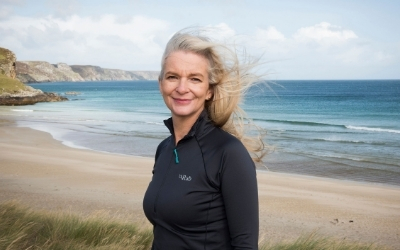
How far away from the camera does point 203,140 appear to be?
2205 mm

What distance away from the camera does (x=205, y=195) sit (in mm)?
2068

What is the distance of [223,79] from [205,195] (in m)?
0.60

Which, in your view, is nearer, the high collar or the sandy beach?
the high collar

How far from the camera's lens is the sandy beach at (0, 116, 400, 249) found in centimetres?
827

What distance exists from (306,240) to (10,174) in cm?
941

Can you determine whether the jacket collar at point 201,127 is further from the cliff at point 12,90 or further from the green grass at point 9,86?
the green grass at point 9,86

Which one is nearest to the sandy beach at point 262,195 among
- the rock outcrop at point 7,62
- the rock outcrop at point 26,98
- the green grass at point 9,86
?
the rock outcrop at point 26,98

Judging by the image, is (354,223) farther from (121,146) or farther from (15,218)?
(121,146)

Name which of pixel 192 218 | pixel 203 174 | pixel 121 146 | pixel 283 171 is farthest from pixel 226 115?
pixel 121 146

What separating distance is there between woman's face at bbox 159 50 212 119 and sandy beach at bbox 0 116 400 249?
366cm

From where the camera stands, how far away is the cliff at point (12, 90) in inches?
2133

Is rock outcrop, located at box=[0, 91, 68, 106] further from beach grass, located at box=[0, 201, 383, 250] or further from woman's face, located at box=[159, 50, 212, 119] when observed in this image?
woman's face, located at box=[159, 50, 212, 119]

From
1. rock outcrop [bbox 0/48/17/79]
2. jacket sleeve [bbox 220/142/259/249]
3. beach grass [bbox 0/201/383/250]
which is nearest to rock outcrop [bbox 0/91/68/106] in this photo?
rock outcrop [bbox 0/48/17/79]

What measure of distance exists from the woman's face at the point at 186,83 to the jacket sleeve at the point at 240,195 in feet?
1.26
